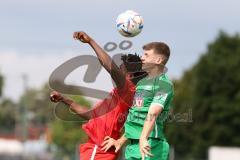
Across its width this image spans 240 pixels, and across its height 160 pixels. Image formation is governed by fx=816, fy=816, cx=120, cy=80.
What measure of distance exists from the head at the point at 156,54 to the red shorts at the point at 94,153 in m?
1.47

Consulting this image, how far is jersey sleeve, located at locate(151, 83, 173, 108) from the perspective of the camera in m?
9.38

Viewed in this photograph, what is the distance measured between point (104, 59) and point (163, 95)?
0.81 m

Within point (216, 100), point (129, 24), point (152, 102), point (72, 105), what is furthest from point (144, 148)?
point (216, 100)

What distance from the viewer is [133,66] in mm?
10461

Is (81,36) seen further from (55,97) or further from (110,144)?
(55,97)

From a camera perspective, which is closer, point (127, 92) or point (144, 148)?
point (144, 148)

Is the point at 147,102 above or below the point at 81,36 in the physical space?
below

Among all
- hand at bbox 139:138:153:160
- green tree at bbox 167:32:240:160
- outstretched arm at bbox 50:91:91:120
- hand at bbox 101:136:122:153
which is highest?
outstretched arm at bbox 50:91:91:120

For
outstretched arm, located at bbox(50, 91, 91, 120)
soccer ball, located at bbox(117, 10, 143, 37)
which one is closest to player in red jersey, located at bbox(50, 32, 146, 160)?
outstretched arm, located at bbox(50, 91, 91, 120)

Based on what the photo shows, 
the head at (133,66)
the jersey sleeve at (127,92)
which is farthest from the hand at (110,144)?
the head at (133,66)

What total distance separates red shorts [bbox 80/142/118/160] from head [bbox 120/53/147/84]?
98cm

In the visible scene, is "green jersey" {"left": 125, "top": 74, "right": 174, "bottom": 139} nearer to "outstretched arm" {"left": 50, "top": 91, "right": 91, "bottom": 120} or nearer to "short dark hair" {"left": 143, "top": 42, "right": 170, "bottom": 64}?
"short dark hair" {"left": 143, "top": 42, "right": 170, "bottom": 64}

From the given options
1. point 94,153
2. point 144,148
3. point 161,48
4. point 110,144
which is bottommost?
point 94,153

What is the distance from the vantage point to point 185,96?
9156cm
